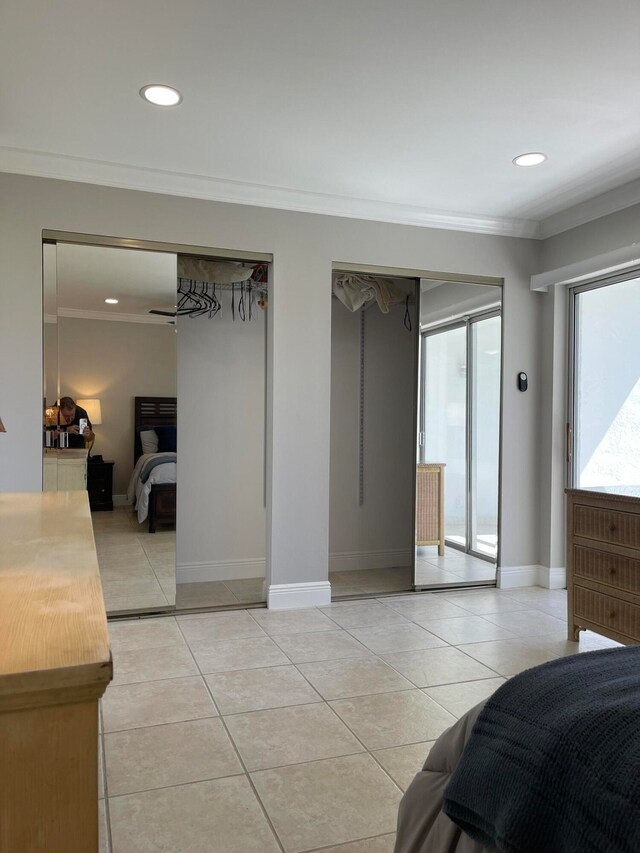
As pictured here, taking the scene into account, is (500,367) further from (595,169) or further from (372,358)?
(595,169)

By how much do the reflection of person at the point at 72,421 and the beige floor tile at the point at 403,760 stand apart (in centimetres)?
234

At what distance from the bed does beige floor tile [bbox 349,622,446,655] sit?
129cm

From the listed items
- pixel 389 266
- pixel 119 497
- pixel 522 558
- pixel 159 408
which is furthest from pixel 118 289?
pixel 522 558

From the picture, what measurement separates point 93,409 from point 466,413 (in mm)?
2414

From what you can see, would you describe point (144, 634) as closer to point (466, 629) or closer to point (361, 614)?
point (361, 614)

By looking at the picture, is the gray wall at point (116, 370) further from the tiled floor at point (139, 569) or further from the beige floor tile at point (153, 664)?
the beige floor tile at point (153, 664)

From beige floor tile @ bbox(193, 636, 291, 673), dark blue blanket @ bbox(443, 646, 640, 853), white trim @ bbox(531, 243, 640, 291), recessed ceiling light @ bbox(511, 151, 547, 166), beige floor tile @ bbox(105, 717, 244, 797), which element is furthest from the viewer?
white trim @ bbox(531, 243, 640, 291)

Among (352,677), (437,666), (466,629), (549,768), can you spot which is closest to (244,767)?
(352,677)

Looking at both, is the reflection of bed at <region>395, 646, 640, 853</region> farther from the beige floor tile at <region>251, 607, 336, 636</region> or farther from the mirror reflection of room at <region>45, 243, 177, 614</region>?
the mirror reflection of room at <region>45, 243, 177, 614</region>

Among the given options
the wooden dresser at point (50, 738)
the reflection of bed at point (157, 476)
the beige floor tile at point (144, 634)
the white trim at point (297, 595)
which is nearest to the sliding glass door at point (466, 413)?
the white trim at point (297, 595)

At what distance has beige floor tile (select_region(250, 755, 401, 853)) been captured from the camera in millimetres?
1808

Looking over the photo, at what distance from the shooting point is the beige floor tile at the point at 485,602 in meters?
4.03

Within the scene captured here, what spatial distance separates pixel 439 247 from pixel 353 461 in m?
1.67

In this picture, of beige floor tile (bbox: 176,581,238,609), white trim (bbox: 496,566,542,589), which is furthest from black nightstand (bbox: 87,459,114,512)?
white trim (bbox: 496,566,542,589)
